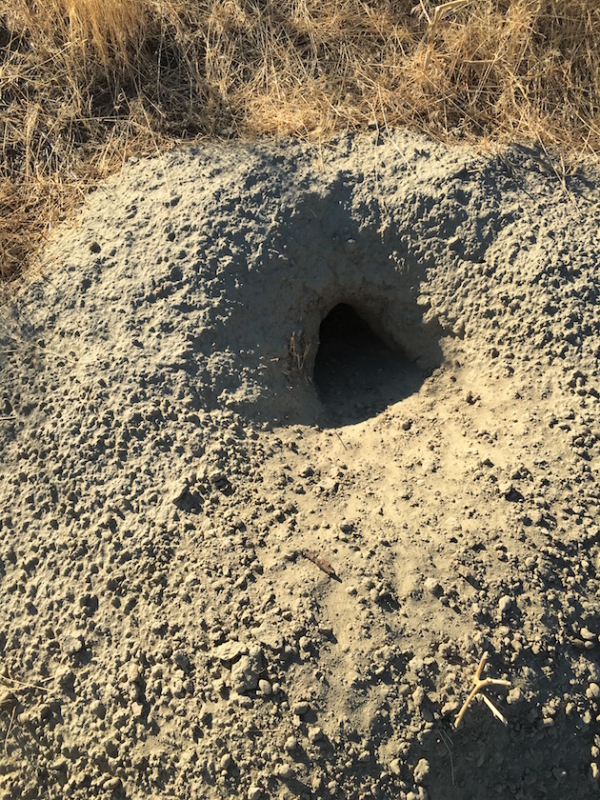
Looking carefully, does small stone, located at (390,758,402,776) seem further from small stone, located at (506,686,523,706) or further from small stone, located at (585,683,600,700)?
small stone, located at (585,683,600,700)

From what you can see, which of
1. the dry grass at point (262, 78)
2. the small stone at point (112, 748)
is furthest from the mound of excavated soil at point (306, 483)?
the dry grass at point (262, 78)

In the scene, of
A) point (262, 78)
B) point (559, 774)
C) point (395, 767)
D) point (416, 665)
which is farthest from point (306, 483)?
point (262, 78)

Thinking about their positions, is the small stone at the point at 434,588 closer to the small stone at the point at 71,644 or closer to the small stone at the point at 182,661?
the small stone at the point at 182,661

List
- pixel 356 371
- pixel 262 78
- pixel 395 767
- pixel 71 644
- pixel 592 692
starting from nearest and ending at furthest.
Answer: pixel 395 767
pixel 592 692
pixel 71 644
pixel 356 371
pixel 262 78

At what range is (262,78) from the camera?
3.20 metres

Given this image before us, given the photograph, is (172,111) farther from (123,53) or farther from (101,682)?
(101,682)

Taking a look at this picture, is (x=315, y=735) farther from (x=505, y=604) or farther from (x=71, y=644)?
(x=71, y=644)

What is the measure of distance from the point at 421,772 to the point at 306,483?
3.09 ft

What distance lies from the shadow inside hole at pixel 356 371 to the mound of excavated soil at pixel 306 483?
0.02 meters

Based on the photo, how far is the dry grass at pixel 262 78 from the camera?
9.88ft

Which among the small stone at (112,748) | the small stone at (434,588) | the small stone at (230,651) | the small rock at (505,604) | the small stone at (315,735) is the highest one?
the small stone at (434,588)

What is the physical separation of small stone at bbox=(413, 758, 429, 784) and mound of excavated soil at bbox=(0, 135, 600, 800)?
0.06 feet

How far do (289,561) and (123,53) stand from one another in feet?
8.57

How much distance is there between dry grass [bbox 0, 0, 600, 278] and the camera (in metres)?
3.01
